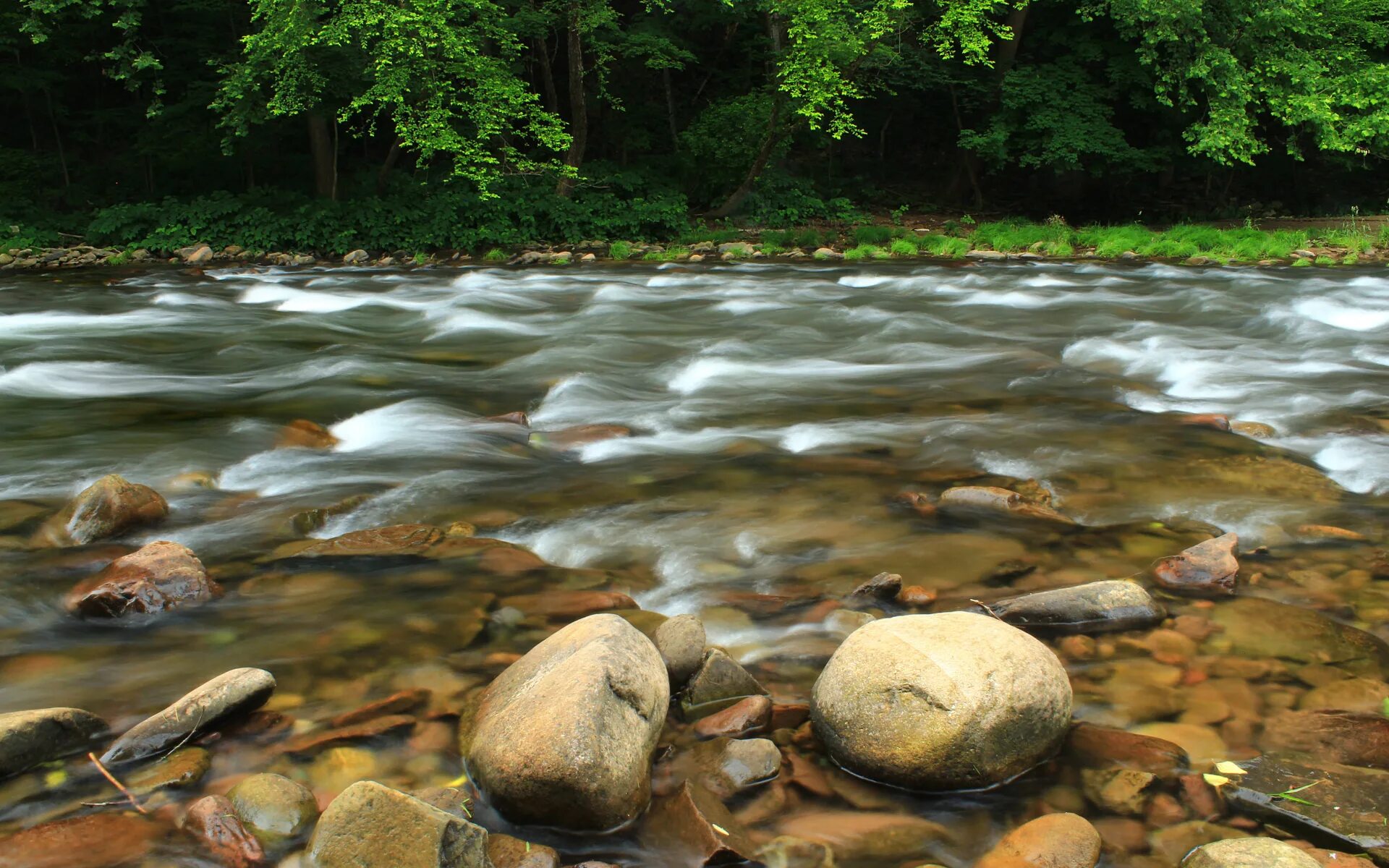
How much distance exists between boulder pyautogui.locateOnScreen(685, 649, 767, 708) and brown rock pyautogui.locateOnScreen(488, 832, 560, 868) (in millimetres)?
797

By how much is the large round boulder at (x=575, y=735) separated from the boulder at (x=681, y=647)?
0.85ft

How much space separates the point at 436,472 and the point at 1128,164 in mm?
20295

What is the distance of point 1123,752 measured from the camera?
3.11 meters

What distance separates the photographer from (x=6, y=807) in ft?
8.96

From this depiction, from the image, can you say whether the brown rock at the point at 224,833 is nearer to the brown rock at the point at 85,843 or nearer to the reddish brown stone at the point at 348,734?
the brown rock at the point at 85,843

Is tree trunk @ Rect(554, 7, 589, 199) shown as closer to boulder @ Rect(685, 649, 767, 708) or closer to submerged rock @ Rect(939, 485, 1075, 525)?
Result: submerged rock @ Rect(939, 485, 1075, 525)

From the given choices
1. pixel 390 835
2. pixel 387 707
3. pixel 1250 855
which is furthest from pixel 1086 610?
pixel 390 835

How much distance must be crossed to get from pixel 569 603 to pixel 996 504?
Result: 2326 millimetres

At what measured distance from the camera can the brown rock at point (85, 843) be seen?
2.54 meters

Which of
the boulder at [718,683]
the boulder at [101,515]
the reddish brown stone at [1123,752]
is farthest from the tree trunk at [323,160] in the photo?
the reddish brown stone at [1123,752]

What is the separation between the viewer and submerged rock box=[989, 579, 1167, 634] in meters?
3.84

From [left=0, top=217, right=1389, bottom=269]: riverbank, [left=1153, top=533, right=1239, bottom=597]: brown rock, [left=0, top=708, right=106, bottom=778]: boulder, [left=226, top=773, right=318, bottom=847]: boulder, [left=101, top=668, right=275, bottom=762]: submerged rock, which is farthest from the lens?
[left=0, top=217, right=1389, bottom=269]: riverbank

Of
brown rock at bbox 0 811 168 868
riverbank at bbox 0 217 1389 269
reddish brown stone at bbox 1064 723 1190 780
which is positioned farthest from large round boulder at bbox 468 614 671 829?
riverbank at bbox 0 217 1389 269

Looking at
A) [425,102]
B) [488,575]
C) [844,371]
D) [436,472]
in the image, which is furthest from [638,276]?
[488,575]
